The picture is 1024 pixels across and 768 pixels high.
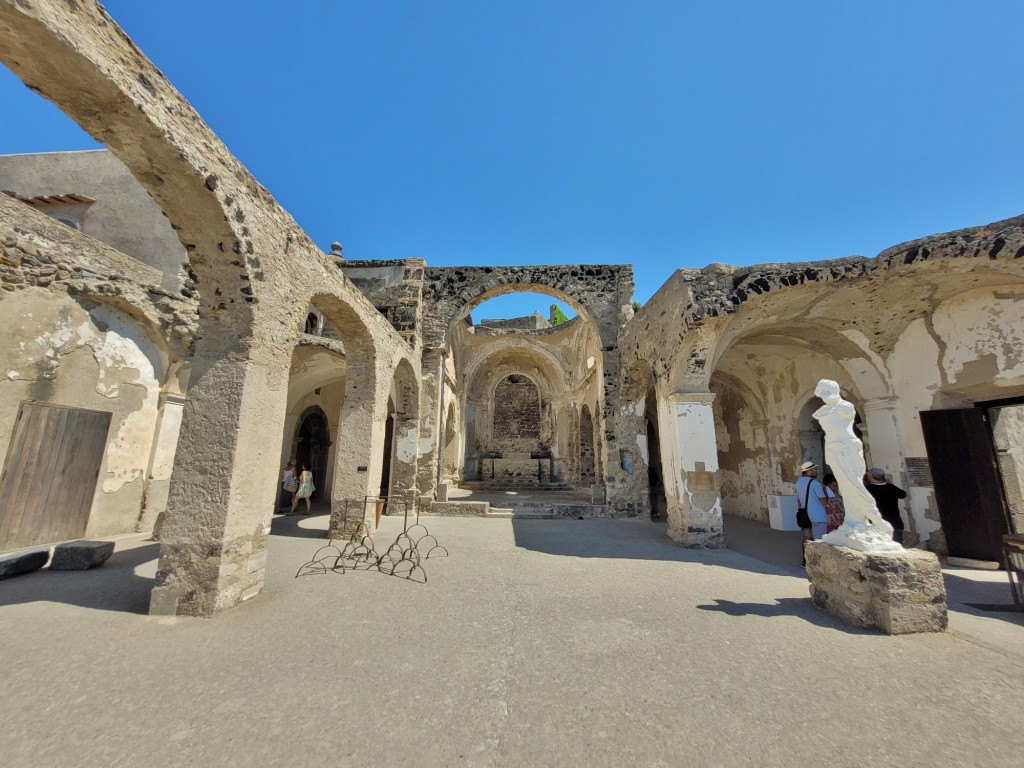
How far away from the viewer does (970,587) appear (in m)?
4.66

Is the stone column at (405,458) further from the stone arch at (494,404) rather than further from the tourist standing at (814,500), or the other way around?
the tourist standing at (814,500)

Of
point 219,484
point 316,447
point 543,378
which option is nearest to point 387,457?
point 316,447

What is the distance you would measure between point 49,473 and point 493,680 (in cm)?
789

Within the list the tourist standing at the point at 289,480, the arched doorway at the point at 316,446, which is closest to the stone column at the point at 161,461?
the tourist standing at the point at 289,480

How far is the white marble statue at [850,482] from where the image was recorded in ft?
10.9

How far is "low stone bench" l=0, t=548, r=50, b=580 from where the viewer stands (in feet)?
13.9

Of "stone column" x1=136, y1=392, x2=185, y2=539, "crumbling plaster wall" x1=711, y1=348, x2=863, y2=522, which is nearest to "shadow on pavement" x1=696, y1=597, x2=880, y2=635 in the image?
"crumbling plaster wall" x1=711, y1=348, x2=863, y2=522

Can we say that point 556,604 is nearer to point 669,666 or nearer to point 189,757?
point 669,666

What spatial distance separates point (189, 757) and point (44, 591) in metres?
3.81

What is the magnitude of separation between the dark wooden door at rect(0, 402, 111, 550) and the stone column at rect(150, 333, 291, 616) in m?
4.61

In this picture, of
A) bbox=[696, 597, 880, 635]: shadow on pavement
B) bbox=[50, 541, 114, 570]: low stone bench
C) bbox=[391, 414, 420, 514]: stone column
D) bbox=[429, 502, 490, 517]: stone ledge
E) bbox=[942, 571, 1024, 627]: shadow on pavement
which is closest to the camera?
bbox=[696, 597, 880, 635]: shadow on pavement

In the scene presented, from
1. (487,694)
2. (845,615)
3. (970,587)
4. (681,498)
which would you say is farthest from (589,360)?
(487,694)

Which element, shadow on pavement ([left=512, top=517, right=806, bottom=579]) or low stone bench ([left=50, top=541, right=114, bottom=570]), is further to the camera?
shadow on pavement ([left=512, top=517, right=806, bottom=579])

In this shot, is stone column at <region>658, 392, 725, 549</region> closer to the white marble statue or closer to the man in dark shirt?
the man in dark shirt
